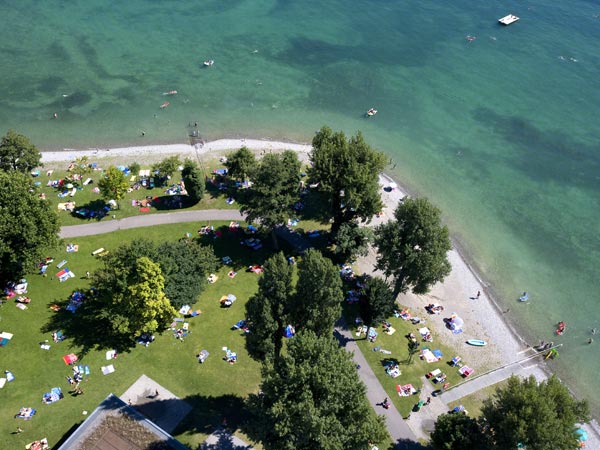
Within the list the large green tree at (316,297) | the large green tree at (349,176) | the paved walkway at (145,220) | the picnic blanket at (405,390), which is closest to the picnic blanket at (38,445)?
the large green tree at (316,297)

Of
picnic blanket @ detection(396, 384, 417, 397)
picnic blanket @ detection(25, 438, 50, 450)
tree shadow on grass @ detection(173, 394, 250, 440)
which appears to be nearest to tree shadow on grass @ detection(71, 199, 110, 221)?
picnic blanket @ detection(25, 438, 50, 450)

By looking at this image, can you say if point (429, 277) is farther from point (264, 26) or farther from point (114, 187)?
point (264, 26)

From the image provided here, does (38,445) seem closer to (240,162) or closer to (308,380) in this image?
(308,380)

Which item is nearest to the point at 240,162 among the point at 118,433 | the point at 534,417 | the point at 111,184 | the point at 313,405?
the point at 111,184

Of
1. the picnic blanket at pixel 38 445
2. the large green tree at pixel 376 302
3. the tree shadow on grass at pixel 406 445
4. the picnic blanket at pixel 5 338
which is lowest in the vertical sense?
the tree shadow on grass at pixel 406 445

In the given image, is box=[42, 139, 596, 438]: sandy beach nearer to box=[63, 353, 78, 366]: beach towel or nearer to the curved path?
the curved path

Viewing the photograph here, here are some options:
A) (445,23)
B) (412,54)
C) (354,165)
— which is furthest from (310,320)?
(445,23)

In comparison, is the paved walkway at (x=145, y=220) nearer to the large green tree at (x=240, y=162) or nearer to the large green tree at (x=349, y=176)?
the large green tree at (x=240, y=162)
